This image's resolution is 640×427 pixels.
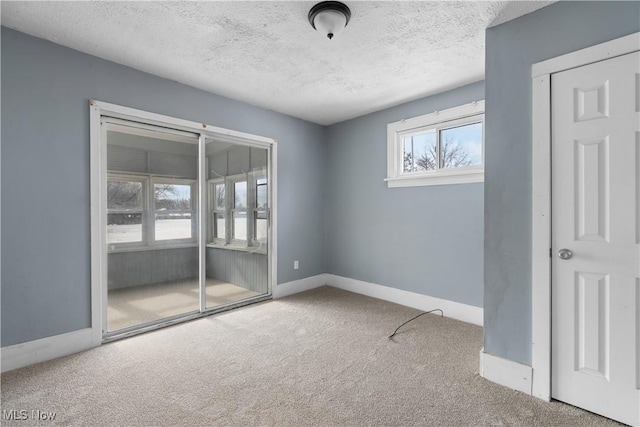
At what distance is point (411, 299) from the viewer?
11.8ft

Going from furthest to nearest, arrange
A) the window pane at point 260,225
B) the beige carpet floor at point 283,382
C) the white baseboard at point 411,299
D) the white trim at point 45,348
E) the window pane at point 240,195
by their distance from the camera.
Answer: the window pane at point 260,225 < the window pane at point 240,195 < the white baseboard at point 411,299 < the white trim at point 45,348 < the beige carpet floor at point 283,382

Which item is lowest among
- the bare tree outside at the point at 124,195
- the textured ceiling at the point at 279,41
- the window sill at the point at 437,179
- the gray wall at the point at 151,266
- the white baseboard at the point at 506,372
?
the white baseboard at the point at 506,372

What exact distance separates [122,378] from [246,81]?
275 centimetres

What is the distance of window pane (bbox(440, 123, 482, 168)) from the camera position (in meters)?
3.13

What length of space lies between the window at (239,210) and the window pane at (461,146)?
2240 mm

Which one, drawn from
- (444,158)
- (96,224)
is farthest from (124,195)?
(444,158)

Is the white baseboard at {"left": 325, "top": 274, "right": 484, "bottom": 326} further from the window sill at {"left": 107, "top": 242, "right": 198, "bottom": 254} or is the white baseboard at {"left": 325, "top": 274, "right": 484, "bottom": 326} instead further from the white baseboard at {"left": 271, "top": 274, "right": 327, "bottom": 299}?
the window sill at {"left": 107, "top": 242, "right": 198, "bottom": 254}

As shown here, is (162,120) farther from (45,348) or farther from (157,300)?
(45,348)

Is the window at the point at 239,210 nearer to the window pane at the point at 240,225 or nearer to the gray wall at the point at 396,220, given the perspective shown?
the window pane at the point at 240,225

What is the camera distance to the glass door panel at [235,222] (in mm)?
3428

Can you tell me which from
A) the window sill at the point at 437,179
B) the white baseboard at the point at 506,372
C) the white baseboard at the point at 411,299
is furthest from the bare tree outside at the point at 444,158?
the white baseboard at the point at 506,372

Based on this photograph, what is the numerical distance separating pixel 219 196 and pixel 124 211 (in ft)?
3.24

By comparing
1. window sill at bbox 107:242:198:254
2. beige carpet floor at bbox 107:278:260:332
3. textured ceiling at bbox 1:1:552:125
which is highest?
textured ceiling at bbox 1:1:552:125

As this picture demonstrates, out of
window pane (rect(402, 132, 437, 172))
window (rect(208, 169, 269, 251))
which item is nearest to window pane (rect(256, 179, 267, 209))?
window (rect(208, 169, 269, 251))
